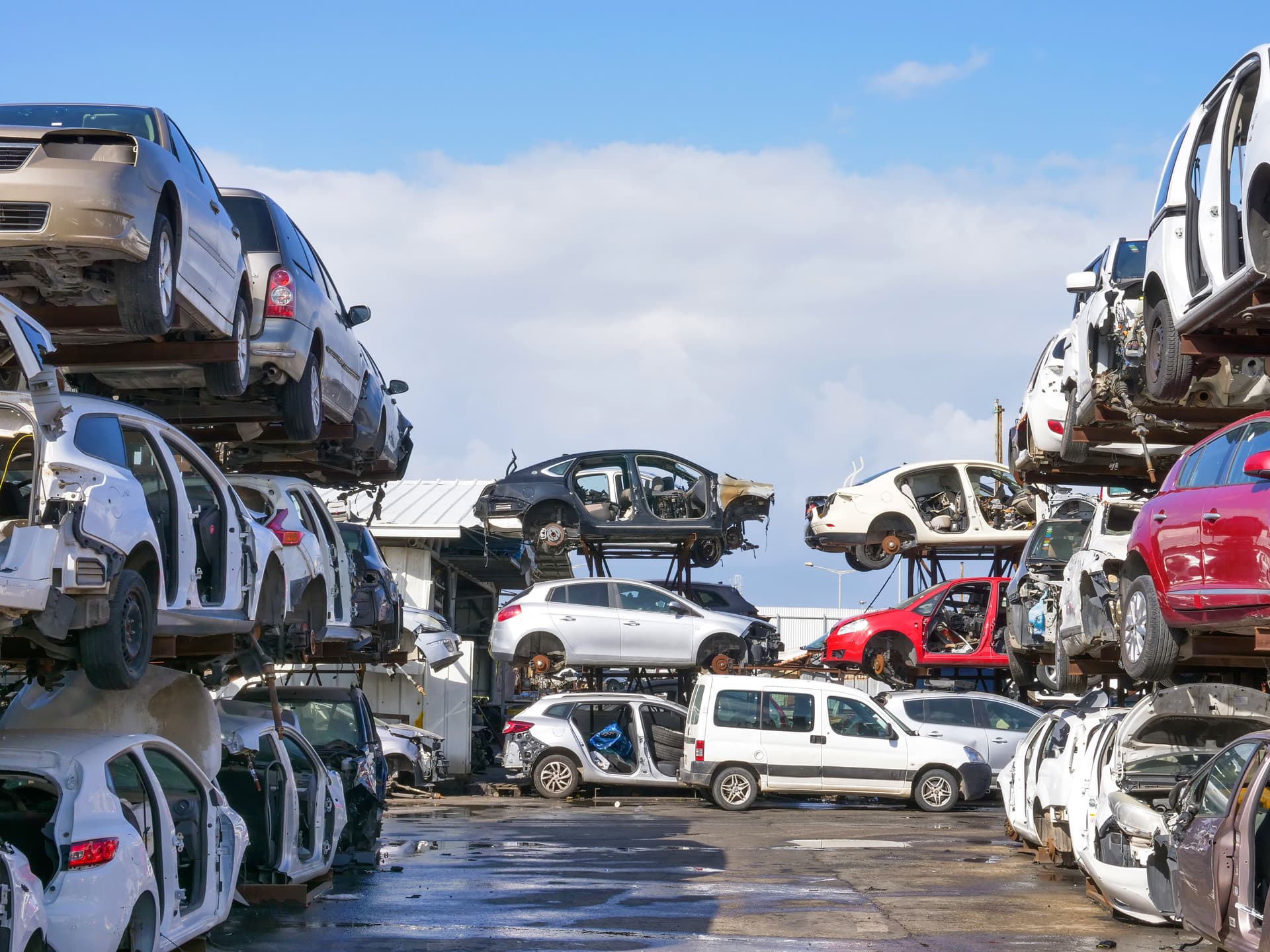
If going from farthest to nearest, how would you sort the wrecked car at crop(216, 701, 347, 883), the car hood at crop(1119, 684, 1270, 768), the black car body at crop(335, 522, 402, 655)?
the black car body at crop(335, 522, 402, 655) → the wrecked car at crop(216, 701, 347, 883) → the car hood at crop(1119, 684, 1270, 768)

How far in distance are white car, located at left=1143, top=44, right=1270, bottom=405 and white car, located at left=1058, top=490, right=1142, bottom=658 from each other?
230 centimetres

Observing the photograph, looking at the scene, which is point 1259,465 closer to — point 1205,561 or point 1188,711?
point 1205,561

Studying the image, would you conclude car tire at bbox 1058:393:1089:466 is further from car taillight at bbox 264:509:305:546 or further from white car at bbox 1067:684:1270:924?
car taillight at bbox 264:509:305:546

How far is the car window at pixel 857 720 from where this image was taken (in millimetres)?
19656

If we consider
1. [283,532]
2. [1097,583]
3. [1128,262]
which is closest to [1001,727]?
[1097,583]

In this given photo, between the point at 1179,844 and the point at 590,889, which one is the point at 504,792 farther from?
the point at 1179,844

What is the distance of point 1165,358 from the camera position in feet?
33.8

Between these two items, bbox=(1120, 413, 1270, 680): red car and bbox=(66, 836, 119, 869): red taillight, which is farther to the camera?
bbox=(1120, 413, 1270, 680): red car

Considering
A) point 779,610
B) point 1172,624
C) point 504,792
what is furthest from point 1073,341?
point 779,610

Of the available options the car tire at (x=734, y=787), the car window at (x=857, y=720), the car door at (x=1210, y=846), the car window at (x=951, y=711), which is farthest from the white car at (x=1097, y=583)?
the car window at (x=951, y=711)

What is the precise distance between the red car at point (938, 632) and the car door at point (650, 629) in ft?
8.64

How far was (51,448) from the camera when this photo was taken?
6.88m

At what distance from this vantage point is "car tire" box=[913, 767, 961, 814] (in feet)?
64.8

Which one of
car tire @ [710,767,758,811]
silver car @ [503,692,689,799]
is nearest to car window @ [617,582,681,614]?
silver car @ [503,692,689,799]
